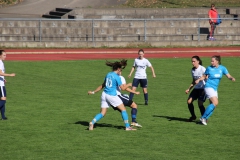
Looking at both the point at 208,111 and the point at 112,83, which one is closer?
the point at 112,83

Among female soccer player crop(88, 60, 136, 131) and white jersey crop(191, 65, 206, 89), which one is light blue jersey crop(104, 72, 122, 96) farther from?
white jersey crop(191, 65, 206, 89)

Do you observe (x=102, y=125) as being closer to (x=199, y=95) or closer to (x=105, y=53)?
(x=199, y=95)

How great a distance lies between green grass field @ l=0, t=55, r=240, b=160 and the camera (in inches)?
529

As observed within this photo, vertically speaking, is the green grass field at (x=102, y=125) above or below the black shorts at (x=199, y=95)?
below

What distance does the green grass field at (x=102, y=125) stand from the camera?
13.4 meters

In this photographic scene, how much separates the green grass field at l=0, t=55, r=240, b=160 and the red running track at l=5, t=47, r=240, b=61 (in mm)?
6721

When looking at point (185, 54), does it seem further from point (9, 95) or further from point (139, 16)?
point (9, 95)

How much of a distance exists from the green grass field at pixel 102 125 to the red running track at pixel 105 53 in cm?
672

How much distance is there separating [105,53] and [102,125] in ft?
63.7

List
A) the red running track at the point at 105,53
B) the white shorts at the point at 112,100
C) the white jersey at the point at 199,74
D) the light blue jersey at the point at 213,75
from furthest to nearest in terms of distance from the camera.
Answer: the red running track at the point at 105,53 → the white jersey at the point at 199,74 → the light blue jersey at the point at 213,75 → the white shorts at the point at 112,100

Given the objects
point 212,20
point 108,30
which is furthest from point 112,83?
point 212,20

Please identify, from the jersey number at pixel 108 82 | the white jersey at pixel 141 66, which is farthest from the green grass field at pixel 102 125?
the jersey number at pixel 108 82

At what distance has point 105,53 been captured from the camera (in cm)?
3588

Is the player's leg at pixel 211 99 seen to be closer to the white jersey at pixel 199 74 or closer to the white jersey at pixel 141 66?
the white jersey at pixel 199 74
